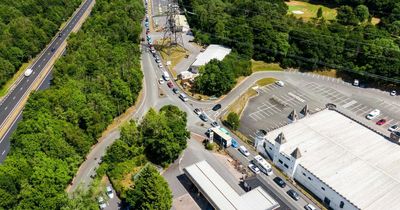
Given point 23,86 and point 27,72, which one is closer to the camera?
point 23,86

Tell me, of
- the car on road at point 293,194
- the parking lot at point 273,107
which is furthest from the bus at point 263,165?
the parking lot at point 273,107

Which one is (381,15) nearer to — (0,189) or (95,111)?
(95,111)

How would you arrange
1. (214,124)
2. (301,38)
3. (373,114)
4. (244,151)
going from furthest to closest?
(301,38) → (373,114) → (214,124) → (244,151)

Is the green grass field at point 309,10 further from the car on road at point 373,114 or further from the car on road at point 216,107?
the car on road at point 216,107

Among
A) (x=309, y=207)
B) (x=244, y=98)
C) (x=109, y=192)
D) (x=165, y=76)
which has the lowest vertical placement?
(x=309, y=207)

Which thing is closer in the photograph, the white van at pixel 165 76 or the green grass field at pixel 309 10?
the white van at pixel 165 76

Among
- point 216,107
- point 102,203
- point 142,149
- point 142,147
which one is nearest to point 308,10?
point 216,107

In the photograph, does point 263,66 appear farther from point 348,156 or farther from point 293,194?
point 293,194
